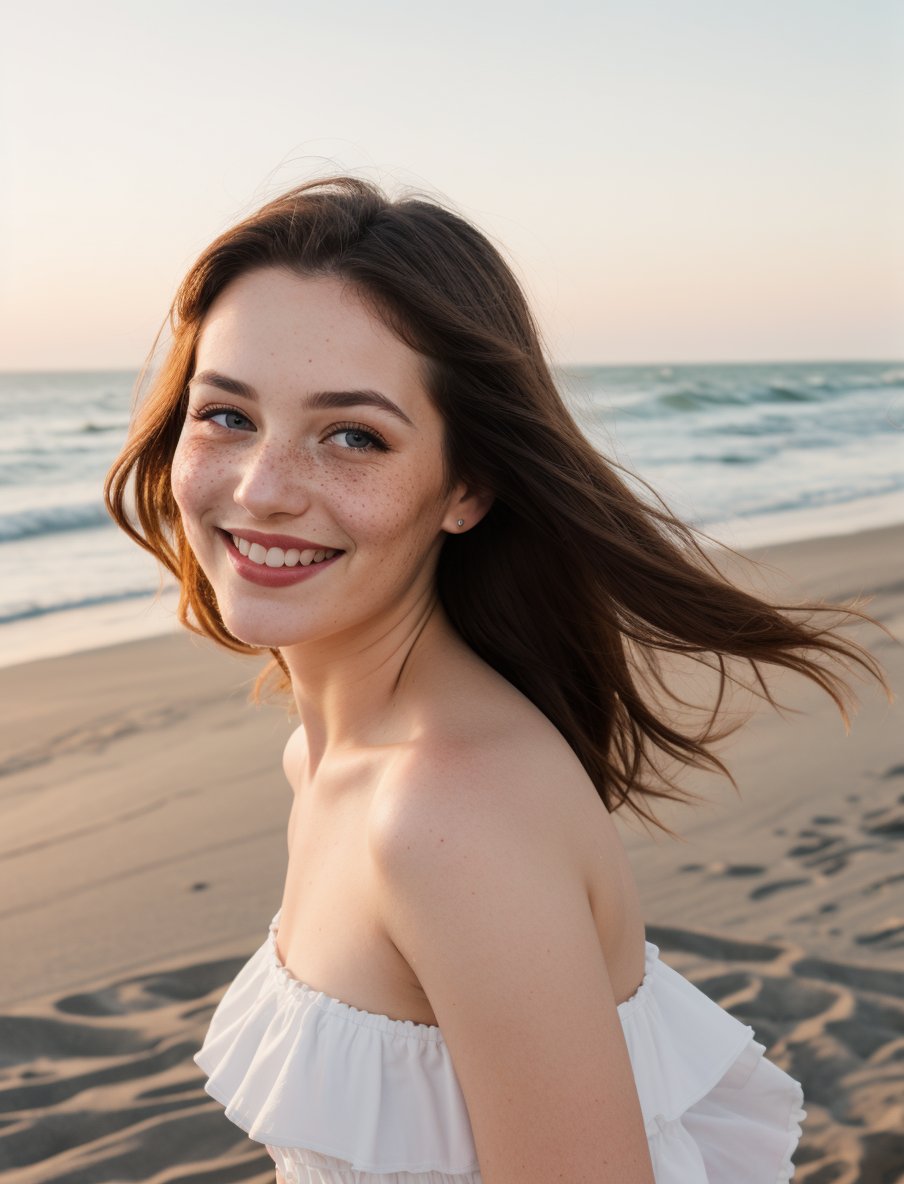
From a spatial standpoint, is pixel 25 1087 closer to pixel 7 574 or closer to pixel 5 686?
pixel 5 686

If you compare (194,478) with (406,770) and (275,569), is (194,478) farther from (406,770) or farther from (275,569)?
(406,770)

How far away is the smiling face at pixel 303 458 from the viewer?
204 centimetres

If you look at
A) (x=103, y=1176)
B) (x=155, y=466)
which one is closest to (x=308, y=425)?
(x=155, y=466)

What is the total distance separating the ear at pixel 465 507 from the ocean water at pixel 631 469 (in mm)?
303

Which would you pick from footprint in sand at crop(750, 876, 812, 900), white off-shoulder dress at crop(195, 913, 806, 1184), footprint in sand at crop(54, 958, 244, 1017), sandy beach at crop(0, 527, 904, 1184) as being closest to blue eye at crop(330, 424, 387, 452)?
white off-shoulder dress at crop(195, 913, 806, 1184)

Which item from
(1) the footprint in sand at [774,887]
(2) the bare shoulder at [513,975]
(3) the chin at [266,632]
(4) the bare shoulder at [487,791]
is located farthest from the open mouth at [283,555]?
(1) the footprint in sand at [774,887]

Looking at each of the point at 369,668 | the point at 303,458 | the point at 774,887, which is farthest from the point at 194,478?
the point at 774,887

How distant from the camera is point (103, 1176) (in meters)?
3.12

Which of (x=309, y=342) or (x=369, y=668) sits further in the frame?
(x=369, y=668)

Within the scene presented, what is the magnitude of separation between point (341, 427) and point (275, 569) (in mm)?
267

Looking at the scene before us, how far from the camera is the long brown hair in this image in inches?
85.6

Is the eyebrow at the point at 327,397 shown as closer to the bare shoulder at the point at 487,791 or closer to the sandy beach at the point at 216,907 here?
the bare shoulder at the point at 487,791

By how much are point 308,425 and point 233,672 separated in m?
5.46

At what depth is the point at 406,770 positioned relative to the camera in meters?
1.88
